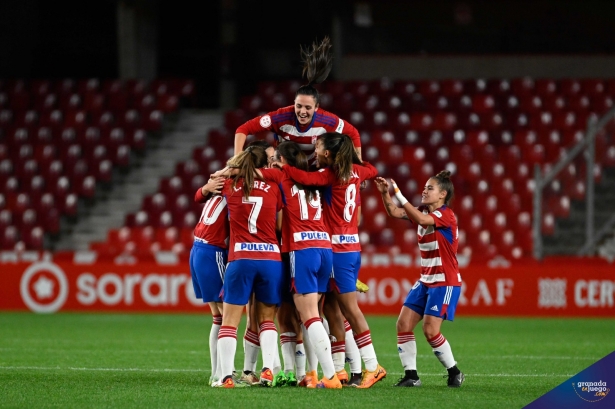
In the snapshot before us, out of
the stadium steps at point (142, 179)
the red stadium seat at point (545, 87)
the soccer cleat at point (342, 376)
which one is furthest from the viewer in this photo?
the red stadium seat at point (545, 87)

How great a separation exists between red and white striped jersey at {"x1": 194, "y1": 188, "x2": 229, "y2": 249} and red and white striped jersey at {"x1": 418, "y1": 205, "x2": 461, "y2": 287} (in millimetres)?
1609

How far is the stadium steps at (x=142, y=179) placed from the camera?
19438 mm

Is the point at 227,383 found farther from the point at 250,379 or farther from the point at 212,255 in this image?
the point at 212,255

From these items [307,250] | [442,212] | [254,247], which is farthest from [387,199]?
[254,247]

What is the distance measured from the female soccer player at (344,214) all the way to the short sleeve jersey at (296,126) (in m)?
0.37

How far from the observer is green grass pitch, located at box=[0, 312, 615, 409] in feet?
23.2

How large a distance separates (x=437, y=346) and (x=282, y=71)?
16439mm

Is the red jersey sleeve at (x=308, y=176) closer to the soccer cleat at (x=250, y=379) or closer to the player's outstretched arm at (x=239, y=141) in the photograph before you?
the player's outstretched arm at (x=239, y=141)

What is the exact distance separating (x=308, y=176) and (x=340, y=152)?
12.3 inches

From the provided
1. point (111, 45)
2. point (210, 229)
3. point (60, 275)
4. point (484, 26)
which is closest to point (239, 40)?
point (111, 45)

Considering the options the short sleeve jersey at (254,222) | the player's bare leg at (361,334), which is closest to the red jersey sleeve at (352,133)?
the short sleeve jersey at (254,222)

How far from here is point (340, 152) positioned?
7.80 meters

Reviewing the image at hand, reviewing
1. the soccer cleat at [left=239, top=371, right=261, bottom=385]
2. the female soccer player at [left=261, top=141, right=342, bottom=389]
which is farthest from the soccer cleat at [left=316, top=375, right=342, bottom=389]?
the soccer cleat at [left=239, top=371, right=261, bottom=385]

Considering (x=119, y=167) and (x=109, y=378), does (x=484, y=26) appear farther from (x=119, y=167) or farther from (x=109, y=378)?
(x=109, y=378)
